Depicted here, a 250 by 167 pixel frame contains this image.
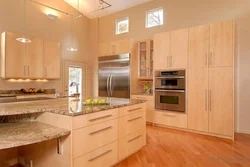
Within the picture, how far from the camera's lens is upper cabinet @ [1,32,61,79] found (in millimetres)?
3984

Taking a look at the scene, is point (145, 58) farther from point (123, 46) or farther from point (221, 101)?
point (221, 101)

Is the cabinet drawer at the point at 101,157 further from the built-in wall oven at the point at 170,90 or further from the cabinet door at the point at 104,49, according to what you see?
the cabinet door at the point at 104,49

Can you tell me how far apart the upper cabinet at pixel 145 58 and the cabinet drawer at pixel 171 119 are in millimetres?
1137

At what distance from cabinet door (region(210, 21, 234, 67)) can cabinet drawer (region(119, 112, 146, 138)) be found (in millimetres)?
2046

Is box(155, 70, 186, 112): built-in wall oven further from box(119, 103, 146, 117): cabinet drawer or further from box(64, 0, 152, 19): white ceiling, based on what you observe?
box(64, 0, 152, 19): white ceiling

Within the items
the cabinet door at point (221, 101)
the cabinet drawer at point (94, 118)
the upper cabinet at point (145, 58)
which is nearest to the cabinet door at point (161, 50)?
the upper cabinet at point (145, 58)

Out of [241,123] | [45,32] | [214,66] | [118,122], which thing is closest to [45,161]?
[118,122]

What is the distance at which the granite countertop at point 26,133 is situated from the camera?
1.33m

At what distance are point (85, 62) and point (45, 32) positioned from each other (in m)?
1.76

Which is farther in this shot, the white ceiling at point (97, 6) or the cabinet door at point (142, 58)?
the white ceiling at point (97, 6)

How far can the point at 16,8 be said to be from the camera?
14.7 ft

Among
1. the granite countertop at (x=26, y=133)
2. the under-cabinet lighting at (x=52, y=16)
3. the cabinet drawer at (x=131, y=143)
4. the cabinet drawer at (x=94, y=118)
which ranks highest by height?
the under-cabinet lighting at (x=52, y=16)

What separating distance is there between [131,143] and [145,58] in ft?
9.60

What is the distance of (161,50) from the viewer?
4180mm
